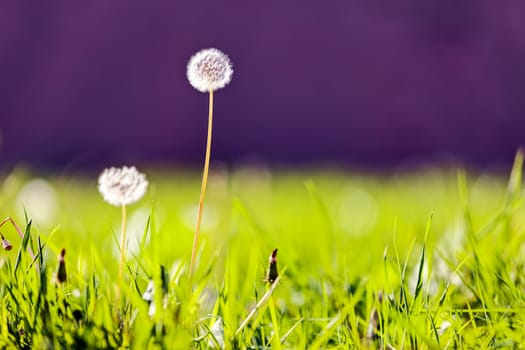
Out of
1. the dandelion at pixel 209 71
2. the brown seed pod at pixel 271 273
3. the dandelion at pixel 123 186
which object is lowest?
the brown seed pod at pixel 271 273

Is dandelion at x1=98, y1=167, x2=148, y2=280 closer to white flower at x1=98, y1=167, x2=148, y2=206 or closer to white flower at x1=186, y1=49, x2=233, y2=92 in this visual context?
white flower at x1=98, y1=167, x2=148, y2=206

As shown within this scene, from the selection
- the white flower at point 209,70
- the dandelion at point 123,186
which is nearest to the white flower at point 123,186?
the dandelion at point 123,186

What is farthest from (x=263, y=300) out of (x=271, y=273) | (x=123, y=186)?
(x=123, y=186)

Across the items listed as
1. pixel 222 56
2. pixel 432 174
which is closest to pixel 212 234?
pixel 222 56

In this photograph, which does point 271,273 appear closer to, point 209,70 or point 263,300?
point 263,300

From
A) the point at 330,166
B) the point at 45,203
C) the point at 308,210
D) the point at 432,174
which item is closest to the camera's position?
the point at 45,203

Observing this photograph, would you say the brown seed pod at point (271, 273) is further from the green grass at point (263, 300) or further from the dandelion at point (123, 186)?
the dandelion at point (123, 186)

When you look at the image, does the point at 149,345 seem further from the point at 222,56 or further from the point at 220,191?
the point at 220,191
